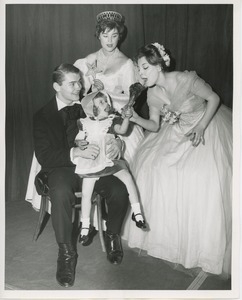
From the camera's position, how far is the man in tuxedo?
1909 millimetres

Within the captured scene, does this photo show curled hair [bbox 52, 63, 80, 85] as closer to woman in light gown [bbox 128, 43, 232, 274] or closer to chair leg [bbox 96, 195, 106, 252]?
woman in light gown [bbox 128, 43, 232, 274]

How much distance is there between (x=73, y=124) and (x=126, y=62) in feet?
1.35

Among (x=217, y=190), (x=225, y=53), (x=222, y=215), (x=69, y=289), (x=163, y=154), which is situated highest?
(x=225, y=53)

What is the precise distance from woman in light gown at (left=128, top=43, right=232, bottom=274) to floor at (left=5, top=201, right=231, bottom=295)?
57 mm

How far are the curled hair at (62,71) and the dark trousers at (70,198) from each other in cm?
44

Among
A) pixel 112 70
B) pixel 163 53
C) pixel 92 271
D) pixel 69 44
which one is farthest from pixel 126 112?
pixel 92 271

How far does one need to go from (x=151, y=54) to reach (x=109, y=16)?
0.28 meters

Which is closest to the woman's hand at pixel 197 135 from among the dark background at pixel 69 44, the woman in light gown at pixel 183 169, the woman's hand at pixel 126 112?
the woman in light gown at pixel 183 169

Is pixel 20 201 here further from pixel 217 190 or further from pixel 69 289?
pixel 217 190

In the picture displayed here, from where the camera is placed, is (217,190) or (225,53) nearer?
(217,190)

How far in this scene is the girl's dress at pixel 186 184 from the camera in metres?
1.89
